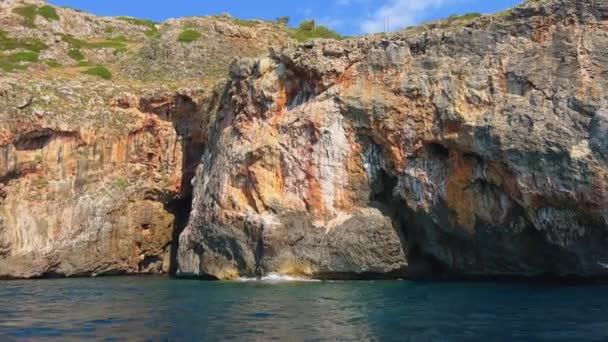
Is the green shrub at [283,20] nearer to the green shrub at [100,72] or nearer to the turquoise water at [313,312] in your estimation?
the green shrub at [100,72]

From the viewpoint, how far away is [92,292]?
3109cm

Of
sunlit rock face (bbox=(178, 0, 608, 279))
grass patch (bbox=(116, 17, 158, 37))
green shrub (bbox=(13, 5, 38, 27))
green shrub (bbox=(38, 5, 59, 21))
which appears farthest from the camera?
grass patch (bbox=(116, 17, 158, 37))

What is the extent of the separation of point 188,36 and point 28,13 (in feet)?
70.2

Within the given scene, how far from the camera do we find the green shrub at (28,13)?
225ft

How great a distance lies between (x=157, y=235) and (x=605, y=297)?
3121 centimetres

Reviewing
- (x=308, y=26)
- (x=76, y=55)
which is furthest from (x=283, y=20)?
(x=76, y=55)

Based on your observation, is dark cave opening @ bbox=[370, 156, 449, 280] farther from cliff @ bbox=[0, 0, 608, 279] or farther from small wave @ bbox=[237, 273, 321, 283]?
small wave @ bbox=[237, 273, 321, 283]

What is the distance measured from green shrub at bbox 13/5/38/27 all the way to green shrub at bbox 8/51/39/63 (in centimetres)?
1087

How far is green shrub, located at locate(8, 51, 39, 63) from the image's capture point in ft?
184

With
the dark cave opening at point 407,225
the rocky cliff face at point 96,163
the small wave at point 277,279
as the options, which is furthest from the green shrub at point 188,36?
the dark cave opening at point 407,225

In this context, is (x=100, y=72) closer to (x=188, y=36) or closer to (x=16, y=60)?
(x=16, y=60)

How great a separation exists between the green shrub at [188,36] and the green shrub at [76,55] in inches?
399

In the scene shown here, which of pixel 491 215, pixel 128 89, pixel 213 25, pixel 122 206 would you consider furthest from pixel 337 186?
pixel 213 25

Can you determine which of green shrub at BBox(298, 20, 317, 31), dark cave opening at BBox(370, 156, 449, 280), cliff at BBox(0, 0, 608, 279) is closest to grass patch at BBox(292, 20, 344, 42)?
green shrub at BBox(298, 20, 317, 31)
